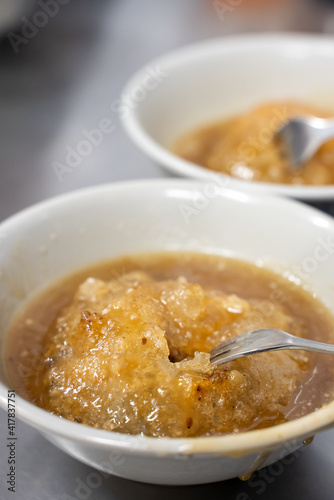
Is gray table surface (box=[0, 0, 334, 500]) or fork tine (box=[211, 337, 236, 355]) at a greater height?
fork tine (box=[211, 337, 236, 355])

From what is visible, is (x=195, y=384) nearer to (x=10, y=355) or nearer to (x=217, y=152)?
(x=10, y=355)

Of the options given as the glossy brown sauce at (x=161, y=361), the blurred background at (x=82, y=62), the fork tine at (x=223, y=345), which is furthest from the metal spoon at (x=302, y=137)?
the fork tine at (x=223, y=345)

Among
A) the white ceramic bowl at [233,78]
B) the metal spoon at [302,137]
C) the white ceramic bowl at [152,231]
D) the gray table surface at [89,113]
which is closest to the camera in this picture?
the gray table surface at [89,113]

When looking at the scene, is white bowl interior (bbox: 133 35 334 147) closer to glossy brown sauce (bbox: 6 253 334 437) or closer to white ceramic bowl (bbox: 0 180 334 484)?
white ceramic bowl (bbox: 0 180 334 484)

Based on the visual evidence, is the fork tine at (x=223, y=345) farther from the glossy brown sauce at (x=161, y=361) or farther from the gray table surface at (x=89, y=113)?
the gray table surface at (x=89, y=113)

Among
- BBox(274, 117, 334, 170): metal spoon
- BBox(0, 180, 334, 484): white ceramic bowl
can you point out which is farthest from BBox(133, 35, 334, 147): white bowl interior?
BBox(0, 180, 334, 484): white ceramic bowl

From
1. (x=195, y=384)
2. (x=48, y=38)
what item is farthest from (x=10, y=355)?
(x=48, y=38)

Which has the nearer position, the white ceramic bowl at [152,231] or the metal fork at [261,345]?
the metal fork at [261,345]
